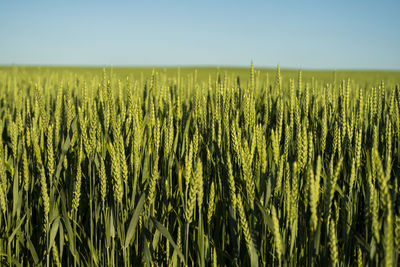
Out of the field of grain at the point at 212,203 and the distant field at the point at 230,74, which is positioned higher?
the distant field at the point at 230,74

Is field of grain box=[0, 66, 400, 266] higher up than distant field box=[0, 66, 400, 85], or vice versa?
distant field box=[0, 66, 400, 85]

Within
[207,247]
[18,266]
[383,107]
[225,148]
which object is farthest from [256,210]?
[383,107]

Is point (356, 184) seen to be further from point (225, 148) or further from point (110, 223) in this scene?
point (110, 223)

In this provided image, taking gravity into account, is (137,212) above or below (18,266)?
above

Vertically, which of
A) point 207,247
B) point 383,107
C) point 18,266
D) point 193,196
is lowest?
point 18,266

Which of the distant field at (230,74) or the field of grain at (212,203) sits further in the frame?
the distant field at (230,74)

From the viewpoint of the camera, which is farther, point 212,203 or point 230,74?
point 230,74

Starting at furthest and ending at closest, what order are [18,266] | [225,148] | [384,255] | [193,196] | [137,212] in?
1. [225,148]
2. [18,266]
3. [137,212]
4. [193,196]
5. [384,255]

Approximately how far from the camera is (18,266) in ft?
4.00

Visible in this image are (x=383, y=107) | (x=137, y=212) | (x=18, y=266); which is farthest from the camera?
(x=383, y=107)

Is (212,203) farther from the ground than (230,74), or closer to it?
closer to it

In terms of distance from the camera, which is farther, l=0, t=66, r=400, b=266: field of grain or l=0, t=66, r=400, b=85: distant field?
l=0, t=66, r=400, b=85: distant field

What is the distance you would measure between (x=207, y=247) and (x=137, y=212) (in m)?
0.28

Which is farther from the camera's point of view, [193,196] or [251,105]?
[251,105]
